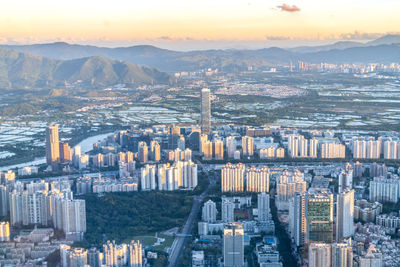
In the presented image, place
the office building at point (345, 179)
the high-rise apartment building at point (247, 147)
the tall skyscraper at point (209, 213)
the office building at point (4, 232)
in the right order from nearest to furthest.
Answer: the office building at point (4, 232)
the tall skyscraper at point (209, 213)
the office building at point (345, 179)
the high-rise apartment building at point (247, 147)

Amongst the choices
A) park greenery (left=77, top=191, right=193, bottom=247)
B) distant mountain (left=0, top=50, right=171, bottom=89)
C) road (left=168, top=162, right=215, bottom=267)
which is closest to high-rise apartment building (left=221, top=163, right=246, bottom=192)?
road (left=168, top=162, right=215, bottom=267)

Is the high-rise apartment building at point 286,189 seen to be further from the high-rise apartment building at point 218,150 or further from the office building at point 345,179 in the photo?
the high-rise apartment building at point 218,150

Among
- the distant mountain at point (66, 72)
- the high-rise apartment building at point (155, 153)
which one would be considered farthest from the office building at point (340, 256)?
the distant mountain at point (66, 72)

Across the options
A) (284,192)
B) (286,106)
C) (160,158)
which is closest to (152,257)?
(284,192)

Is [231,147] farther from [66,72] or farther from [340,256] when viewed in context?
[66,72]

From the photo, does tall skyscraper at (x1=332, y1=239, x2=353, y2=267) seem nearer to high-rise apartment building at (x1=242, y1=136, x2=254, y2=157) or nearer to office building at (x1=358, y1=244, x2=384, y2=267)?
office building at (x1=358, y1=244, x2=384, y2=267)

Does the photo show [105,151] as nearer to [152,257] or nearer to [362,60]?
[152,257]
